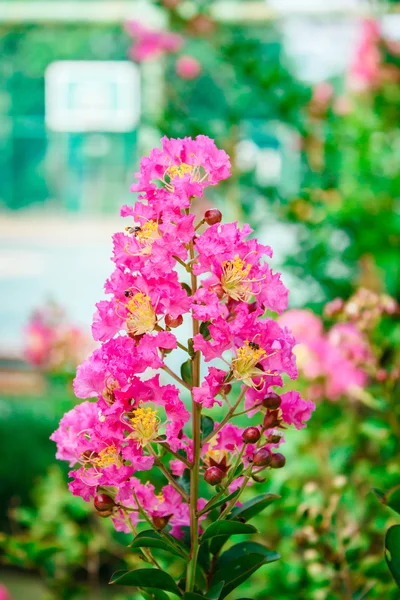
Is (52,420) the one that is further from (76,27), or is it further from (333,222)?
(76,27)

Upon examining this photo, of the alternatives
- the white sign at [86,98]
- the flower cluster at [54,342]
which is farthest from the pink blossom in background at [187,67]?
the flower cluster at [54,342]

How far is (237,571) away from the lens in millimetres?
546

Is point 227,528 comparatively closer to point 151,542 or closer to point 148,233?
point 151,542

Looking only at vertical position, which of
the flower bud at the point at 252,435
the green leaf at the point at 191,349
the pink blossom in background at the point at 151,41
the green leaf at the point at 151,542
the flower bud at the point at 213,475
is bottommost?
the pink blossom in background at the point at 151,41

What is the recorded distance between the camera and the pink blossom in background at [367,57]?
7.23 feet

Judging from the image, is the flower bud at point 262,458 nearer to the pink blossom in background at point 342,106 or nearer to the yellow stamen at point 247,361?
the yellow stamen at point 247,361

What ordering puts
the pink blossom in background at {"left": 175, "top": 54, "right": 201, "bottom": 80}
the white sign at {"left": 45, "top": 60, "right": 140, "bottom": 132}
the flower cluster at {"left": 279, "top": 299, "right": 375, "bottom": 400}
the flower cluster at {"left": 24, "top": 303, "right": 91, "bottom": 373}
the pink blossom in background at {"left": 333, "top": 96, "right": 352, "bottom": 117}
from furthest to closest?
the white sign at {"left": 45, "top": 60, "right": 140, "bottom": 132}
the pink blossom in background at {"left": 175, "top": 54, "right": 201, "bottom": 80}
the pink blossom in background at {"left": 333, "top": 96, "right": 352, "bottom": 117}
the flower cluster at {"left": 24, "top": 303, "right": 91, "bottom": 373}
the flower cluster at {"left": 279, "top": 299, "right": 375, "bottom": 400}

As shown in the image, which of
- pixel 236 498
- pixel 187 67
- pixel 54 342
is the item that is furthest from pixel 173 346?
pixel 187 67

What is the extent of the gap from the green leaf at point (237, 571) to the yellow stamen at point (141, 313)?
171mm

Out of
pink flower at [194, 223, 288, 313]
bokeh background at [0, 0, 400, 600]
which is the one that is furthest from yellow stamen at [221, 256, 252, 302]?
bokeh background at [0, 0, 400, 600]

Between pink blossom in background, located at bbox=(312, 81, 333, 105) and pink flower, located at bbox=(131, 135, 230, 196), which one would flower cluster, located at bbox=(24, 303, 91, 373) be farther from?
pink flower, located at bbox=(131, 135, 230, 196)

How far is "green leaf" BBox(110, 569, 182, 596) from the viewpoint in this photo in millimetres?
492

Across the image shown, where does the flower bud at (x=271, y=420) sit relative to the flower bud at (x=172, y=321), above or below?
below

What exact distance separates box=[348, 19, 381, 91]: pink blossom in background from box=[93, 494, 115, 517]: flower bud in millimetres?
1906
